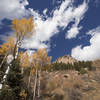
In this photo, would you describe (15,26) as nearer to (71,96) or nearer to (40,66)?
(40,66)

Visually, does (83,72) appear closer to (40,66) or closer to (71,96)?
(71,96)

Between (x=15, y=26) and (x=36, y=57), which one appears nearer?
(x=15, y=26)

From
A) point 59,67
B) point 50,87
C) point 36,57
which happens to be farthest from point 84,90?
point 59,67

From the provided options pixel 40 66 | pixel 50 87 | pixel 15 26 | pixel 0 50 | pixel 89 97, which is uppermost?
pixel 0 50

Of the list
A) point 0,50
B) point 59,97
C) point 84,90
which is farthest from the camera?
point 84,90

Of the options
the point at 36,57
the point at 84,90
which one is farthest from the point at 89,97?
the point at 36,57

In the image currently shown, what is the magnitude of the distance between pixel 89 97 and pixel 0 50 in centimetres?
1856

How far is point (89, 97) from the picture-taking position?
63.7 feet

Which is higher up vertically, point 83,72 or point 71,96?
point 83,72

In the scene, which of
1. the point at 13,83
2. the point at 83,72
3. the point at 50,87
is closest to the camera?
the point at 13,83

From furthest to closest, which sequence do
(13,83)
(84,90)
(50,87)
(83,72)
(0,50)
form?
(83,72)
(50,87)
(84,90)
(0,50)
(13,83)

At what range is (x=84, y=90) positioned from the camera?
23.0 m

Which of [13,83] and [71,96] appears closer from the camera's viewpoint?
[13,83]

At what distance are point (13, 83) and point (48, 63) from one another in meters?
8.92
